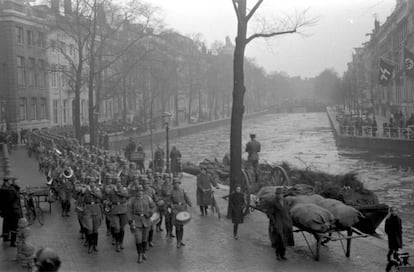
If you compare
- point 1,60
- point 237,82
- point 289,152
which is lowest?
point 289,152

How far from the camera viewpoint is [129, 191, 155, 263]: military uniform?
12.5m

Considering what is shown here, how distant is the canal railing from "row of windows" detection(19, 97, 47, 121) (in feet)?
90.7

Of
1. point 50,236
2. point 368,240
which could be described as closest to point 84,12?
point 50,236

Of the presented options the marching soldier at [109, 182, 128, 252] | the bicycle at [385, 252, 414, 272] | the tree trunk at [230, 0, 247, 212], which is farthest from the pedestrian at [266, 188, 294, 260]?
the tree trunk at [230, 0, 247, 212]

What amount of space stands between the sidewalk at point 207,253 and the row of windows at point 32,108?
1584 inches

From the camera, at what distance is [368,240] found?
1410cm

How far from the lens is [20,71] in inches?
2144

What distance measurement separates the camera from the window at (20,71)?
177ft

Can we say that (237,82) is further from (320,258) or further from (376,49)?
(376,49)

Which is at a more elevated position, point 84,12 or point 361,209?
point 84,12

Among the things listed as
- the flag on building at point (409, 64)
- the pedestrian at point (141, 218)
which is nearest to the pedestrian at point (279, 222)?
the pedestrian at point (141, 218)

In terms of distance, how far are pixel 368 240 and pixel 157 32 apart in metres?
29.7

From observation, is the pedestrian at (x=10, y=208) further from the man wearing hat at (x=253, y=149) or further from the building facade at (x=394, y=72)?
the building facade at (x=394, y=72)

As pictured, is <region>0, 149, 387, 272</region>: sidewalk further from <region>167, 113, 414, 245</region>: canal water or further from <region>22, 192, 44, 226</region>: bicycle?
<region>167, 113, 414, 245</region>: canal water
